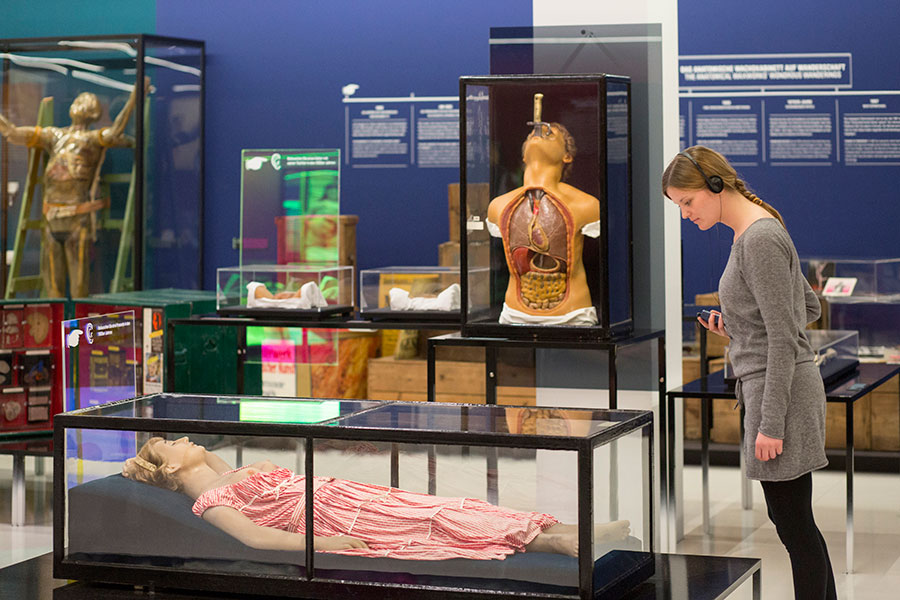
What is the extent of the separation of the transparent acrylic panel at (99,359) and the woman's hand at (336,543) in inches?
70.5

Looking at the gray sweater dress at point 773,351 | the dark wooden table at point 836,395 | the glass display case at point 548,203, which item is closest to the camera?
the gray sweater dress at point 773,351

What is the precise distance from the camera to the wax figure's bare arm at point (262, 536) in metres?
2.97

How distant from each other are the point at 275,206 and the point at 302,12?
2.50 metres

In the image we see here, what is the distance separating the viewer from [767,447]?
3.10 metres

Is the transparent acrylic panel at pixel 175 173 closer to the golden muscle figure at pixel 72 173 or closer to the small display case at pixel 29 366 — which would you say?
the golden muscle figure at pixel 72 173

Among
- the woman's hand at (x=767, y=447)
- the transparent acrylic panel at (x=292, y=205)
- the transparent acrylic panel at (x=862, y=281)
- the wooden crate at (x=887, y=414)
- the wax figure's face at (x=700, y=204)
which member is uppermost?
the transparent acrylic panel at (x=292, y=205)

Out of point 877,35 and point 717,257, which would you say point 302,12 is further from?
point 717,257

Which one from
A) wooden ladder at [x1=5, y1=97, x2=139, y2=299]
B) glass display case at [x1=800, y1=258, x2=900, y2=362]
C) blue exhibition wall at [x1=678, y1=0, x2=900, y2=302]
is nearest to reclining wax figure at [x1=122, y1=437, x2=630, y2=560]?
glass display case at [x1=800, y1=258, x2=900, y2=362]

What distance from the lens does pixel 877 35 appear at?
7250mm

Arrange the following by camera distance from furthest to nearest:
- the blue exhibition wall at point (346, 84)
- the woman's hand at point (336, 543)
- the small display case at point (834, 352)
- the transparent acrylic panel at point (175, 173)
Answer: the transparent acrylic panel at point (175, 173) < the blue exhibition wall at point (346, 84) < the small display case at point (834, 352) < the woman's hand at point (336, 543)

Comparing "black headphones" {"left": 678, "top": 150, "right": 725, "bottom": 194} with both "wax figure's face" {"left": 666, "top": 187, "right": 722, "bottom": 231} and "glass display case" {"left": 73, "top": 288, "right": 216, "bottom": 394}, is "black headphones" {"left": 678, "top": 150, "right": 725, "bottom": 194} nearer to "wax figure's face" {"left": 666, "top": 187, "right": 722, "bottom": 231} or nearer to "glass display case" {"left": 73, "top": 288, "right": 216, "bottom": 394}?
"wax figure's face" {"left": 666, "top": 187, "right": 722, "bottom": 231}

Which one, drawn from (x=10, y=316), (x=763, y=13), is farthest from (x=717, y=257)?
(x=10, y=316)

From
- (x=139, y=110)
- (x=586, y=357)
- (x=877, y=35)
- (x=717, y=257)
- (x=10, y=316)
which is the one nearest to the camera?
(x=586, y=357)

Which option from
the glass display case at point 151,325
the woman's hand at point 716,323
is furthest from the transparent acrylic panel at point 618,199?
the glass display case at point 151,325
